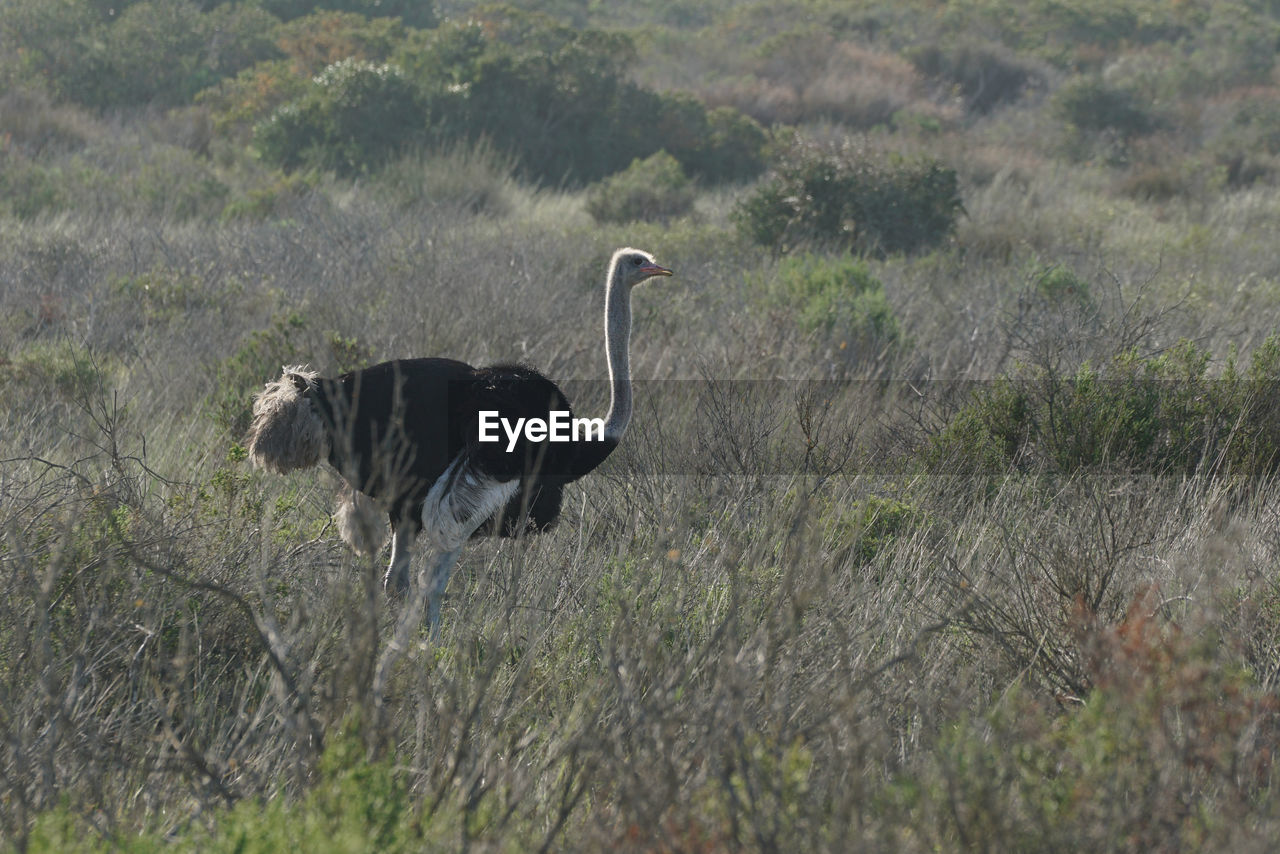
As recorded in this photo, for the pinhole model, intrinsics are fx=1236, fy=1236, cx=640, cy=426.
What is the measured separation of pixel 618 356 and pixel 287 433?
3.70 feet

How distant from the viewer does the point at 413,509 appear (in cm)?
400

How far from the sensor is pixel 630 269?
4363 mm

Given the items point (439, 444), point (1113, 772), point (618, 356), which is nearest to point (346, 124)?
point (618, 356)

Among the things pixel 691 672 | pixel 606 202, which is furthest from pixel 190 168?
pixel 691 672

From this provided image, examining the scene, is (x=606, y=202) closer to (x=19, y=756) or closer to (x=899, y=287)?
(x=899, y=287)

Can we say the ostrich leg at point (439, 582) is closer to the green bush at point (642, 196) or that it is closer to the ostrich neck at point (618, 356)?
the ostrich neck at point (618, 356)

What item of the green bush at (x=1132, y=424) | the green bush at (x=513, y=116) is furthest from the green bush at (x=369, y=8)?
the green bush at (x=1132, y=424)

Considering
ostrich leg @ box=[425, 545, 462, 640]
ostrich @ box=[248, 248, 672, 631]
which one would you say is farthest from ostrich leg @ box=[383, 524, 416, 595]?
ostrich leg @ box=[425, 545, 462, 640]

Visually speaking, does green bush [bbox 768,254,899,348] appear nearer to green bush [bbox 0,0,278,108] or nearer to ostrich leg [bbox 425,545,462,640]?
ostrich leg [bbox 425,545,462,640]

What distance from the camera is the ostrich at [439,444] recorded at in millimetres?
3766

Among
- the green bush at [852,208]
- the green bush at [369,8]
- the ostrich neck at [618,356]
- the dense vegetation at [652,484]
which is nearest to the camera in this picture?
the dense vegetation at [652,484]

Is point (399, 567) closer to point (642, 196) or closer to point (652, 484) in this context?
point (652, 484)

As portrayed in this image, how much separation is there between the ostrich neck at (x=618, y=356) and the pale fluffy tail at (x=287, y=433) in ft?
3.03

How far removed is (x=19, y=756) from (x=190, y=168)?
1103 cm
